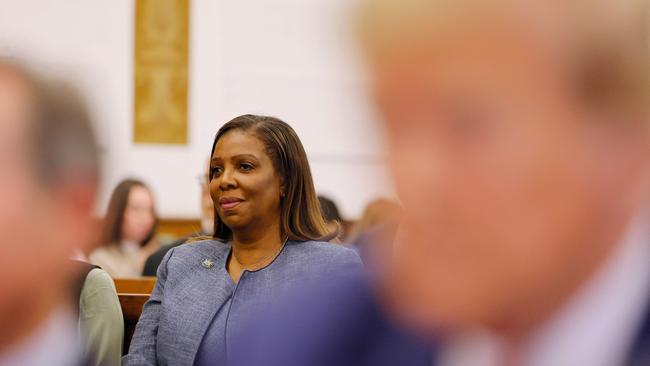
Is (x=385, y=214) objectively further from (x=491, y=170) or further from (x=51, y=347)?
(x=51, y=347)

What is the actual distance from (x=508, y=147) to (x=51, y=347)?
0.33 meters

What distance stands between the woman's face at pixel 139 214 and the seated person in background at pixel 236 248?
1.47m

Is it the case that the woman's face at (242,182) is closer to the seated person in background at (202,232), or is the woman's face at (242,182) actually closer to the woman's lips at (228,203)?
the woman's lips at (228,203)

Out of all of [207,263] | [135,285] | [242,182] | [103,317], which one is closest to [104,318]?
[103,317]

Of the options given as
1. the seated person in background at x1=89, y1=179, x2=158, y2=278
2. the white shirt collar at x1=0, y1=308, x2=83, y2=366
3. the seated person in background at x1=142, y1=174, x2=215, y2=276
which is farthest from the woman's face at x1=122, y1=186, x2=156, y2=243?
the white shirt collar at x1=0, y1=308, x2=83, y2=366

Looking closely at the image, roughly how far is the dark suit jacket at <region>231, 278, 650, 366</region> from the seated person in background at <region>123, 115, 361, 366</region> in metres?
0.96

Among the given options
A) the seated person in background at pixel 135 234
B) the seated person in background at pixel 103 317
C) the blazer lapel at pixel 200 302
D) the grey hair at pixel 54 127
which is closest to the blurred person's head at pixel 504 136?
the grey hair at pixel 54 127

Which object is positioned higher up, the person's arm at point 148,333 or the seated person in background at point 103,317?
the seated person in background at point 103,317

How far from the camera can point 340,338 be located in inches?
17.2

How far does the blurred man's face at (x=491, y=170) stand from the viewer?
1.14 ft

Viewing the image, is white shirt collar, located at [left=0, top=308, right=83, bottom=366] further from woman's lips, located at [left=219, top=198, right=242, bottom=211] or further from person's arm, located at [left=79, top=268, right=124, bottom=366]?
woman's lips, located at [left=219, top=198, right=242, bottom=211]

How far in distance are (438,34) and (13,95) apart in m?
0.26

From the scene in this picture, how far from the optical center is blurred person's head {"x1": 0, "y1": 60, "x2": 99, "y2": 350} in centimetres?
44

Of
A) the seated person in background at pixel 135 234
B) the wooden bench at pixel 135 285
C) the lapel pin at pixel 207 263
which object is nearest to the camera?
the lapel pin at pixel 207 263
